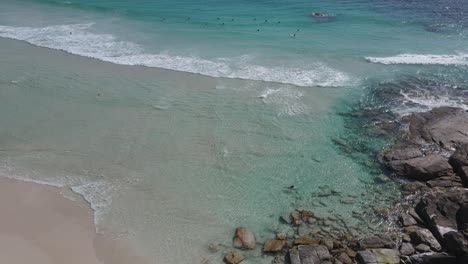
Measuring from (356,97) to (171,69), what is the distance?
1288 cm

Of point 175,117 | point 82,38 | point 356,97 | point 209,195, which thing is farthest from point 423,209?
point 82,38

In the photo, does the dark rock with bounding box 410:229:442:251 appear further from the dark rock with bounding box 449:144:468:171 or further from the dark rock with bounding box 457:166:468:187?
the dark rock with bounding box 449:144:468:171

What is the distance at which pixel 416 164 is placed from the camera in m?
19.8

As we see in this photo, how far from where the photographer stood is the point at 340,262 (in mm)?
15117

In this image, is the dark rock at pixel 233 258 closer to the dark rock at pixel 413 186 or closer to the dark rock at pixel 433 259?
the dark rock at pixel 433 259

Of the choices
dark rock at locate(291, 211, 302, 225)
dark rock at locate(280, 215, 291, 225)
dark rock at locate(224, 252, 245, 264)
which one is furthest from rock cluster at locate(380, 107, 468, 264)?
dark rock at locate(224, 252, 245, 264)

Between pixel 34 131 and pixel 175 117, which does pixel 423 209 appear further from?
pixel 34 131

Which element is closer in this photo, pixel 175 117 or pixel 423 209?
pixel 423 209

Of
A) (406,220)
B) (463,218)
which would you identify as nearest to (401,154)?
(406,220)

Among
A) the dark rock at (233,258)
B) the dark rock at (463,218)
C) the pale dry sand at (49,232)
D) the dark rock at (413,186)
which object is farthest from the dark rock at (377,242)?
the pale dry sand at (49,232)

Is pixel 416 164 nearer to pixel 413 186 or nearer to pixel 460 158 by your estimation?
pixel 413 186

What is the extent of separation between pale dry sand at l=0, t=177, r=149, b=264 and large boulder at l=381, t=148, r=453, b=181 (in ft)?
40.4

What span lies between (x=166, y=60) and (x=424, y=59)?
19.5 meters

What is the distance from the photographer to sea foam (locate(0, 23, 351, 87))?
96.2 ft
